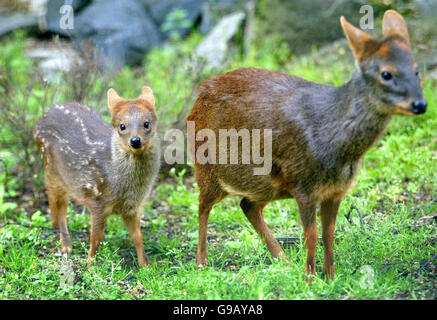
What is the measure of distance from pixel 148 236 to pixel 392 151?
125 inches

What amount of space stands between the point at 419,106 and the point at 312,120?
0.86m

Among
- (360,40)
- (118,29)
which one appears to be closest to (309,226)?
(360,40)

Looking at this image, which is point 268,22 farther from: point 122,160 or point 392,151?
point 122,160

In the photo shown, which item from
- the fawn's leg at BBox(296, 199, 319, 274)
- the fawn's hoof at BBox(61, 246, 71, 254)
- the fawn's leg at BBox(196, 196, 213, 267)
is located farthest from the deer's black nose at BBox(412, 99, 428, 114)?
the fawn's hoof at BBox(61, 246, 71, 254)

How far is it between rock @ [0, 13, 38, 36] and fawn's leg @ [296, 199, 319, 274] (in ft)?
35.4

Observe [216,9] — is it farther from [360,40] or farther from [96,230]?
[360,40]

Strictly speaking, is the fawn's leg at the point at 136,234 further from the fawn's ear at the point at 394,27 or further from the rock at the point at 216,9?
the rock at the point at 216,9

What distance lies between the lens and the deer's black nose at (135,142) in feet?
17.5

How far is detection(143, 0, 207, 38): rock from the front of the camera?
42.2 ft

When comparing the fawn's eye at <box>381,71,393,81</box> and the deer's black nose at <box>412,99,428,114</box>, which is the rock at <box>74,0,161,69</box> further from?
Answer: the deer's black nose at <box>412,99,428,114</box>

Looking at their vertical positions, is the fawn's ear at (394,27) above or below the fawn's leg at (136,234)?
above

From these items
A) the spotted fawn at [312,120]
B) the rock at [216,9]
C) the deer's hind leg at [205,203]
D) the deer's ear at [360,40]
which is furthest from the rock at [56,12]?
the deer's ear at [360,40]

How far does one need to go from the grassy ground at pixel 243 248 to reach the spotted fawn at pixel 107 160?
14.6 inches
